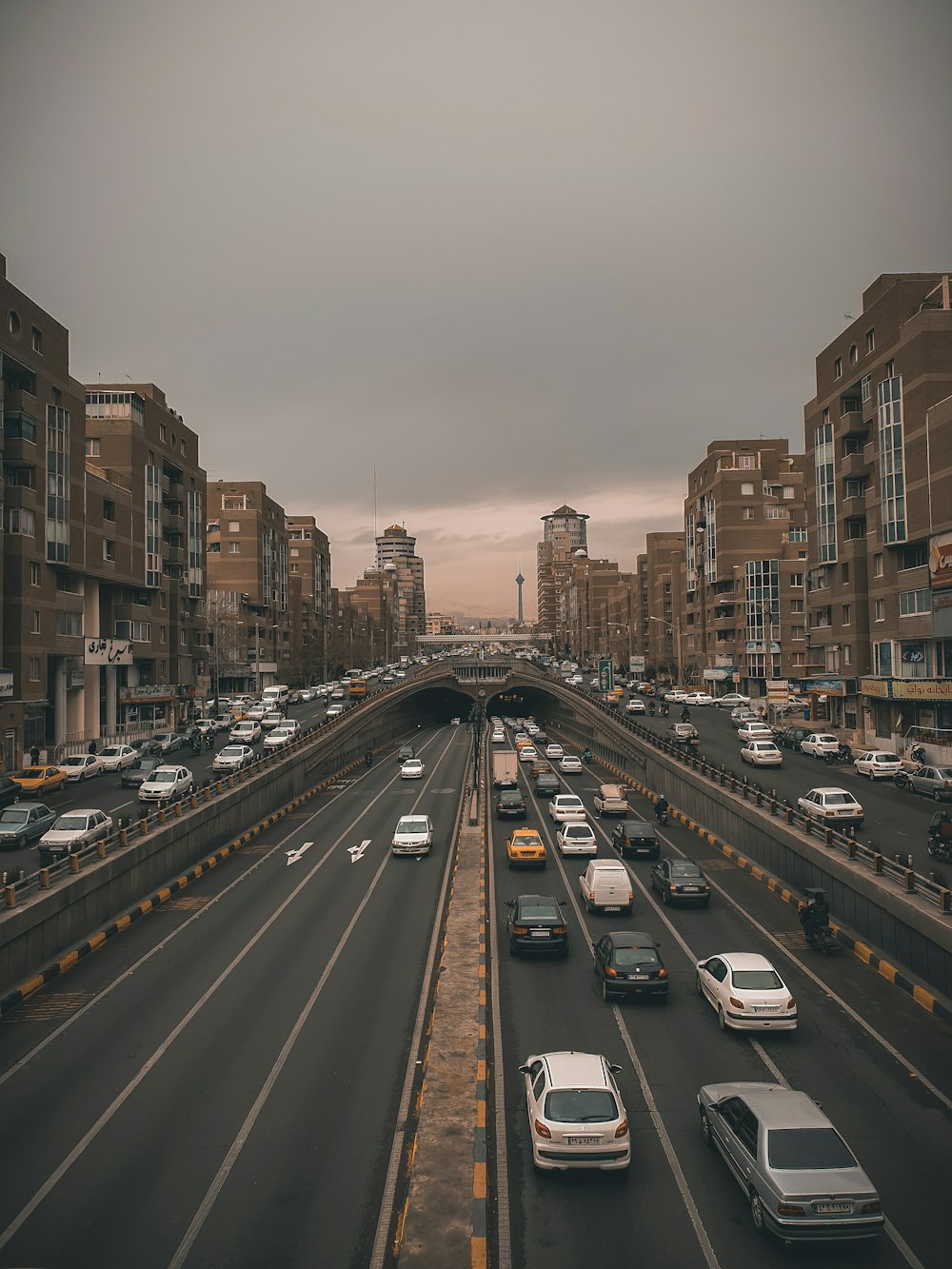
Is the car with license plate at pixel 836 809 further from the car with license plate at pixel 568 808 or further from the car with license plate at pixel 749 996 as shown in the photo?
the car with license plate at pixel 749 996

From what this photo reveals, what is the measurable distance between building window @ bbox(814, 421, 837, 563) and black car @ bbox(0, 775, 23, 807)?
5534 cm

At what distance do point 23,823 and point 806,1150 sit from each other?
30.8 meters

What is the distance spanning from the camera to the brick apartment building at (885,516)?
49281mm

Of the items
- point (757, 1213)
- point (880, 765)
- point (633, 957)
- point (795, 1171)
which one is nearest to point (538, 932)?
point (633, 957)

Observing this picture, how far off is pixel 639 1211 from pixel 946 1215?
4.15 m

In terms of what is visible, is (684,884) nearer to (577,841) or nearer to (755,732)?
(577,841)

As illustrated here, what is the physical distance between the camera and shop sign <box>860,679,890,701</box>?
5356 centimetres

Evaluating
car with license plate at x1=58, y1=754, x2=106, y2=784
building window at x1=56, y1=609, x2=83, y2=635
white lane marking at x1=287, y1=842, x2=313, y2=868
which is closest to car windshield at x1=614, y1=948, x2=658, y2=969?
white lane marking at x1=287, y1=842, x2=313, y2=868

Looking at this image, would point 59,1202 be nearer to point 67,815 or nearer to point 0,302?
point 67,815


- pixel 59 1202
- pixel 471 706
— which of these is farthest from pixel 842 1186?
pixel 471 706

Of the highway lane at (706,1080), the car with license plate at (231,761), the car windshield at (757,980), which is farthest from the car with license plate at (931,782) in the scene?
the car with license plate at (231,761)

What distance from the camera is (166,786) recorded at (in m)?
39.3

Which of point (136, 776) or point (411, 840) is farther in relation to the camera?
point (136, 776)

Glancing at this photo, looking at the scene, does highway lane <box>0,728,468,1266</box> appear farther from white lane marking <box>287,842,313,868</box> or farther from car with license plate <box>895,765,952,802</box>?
car with license plate <box>895,765,952,802</box>
